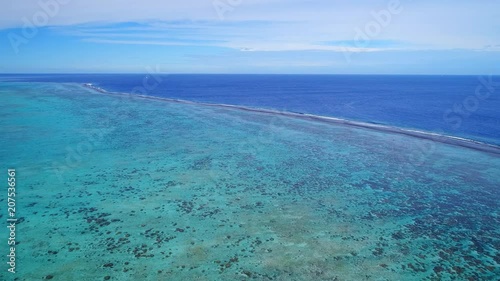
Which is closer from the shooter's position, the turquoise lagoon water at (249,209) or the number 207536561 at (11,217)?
the number 207536561 at (11,217)

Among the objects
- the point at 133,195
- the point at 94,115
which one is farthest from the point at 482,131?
the point at 94,115

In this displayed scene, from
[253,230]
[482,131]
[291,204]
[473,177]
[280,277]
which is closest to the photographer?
[280,277]

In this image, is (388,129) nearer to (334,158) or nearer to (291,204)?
(334,158)

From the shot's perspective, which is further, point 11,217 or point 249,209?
point 249,209

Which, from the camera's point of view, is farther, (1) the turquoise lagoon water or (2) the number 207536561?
(1) the turquoise lagoon water

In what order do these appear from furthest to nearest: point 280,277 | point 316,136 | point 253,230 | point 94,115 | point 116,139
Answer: point 94,115 → point 316,136 → point 116,139 → point 253,230 → point 280,277

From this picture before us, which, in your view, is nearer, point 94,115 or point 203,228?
point 203,228

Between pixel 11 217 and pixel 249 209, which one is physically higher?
pixel 249 209

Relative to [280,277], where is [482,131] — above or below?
above
